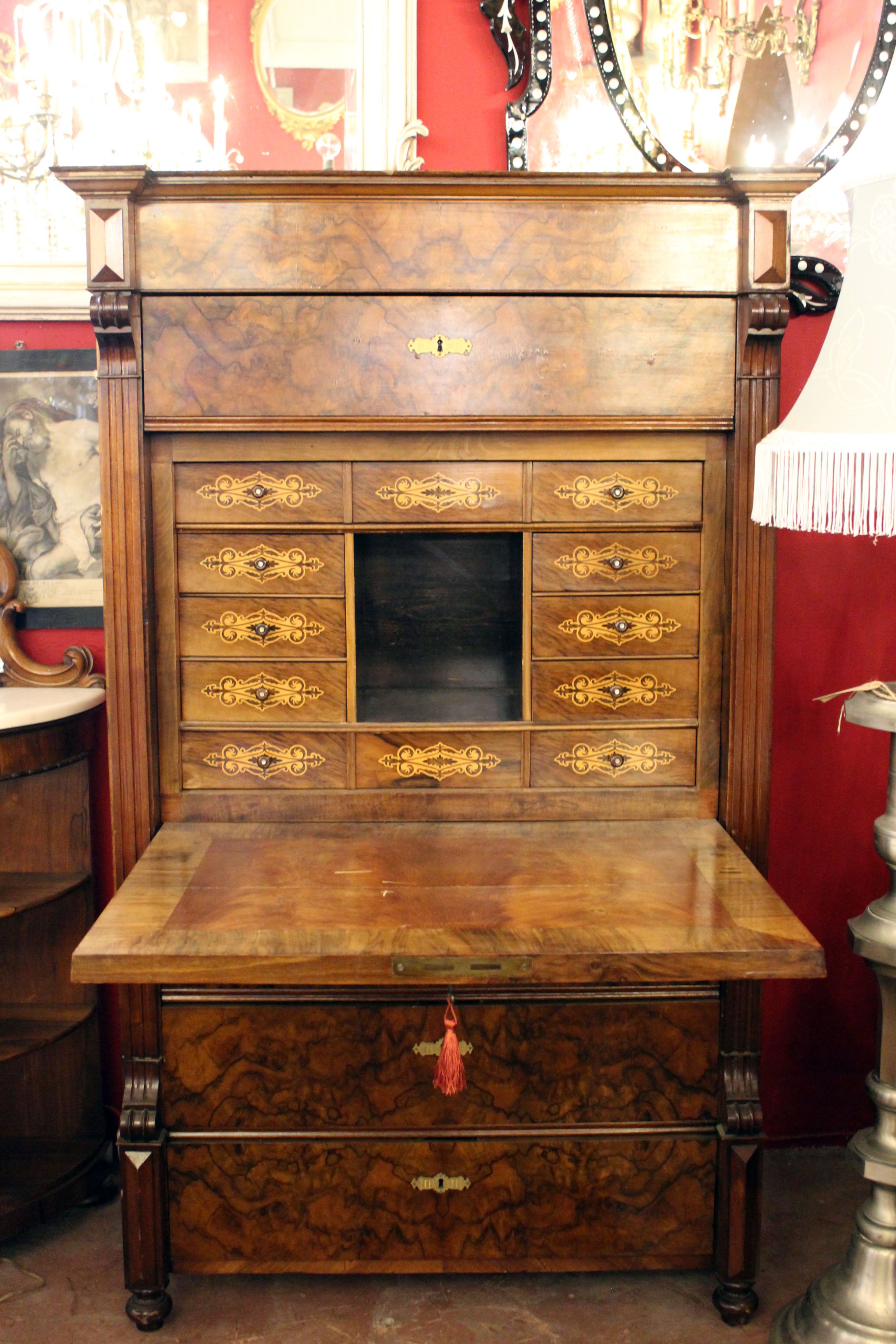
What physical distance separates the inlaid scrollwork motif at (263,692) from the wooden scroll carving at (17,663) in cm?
61

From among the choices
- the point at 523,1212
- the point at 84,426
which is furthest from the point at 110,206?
the point at 523,1212

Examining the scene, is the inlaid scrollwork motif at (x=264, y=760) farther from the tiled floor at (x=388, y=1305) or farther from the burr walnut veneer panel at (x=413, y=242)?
the tiled floor at (x=388, y=1305)

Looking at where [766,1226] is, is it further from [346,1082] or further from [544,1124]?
[346,1082]

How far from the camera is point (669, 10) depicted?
2613 mm

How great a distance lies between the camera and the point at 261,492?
216cm

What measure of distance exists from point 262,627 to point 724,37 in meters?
1.77

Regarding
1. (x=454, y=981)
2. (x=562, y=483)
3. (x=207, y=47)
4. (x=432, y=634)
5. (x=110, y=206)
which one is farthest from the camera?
(x=207, y=47)

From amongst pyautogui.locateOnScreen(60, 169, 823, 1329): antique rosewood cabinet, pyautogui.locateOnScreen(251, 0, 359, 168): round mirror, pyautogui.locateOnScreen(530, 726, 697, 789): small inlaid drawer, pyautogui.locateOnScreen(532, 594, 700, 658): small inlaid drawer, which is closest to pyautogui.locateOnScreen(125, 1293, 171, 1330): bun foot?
pyautogui.locateOnScreen(60, 169, 823, 1329): antique rosewood cabinet

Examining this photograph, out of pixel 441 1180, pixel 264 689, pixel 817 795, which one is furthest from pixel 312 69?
pixel 441 1180

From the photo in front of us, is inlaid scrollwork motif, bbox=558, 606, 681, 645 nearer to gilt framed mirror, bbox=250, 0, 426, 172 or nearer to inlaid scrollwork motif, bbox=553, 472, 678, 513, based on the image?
inlaid scrollwork motif, bbox=553, 472, 678, 513

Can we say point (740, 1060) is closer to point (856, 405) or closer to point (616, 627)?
point (616, 627)

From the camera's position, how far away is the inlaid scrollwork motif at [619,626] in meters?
2.21

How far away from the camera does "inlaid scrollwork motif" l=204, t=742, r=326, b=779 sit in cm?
221

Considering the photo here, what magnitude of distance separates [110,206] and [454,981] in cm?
148
